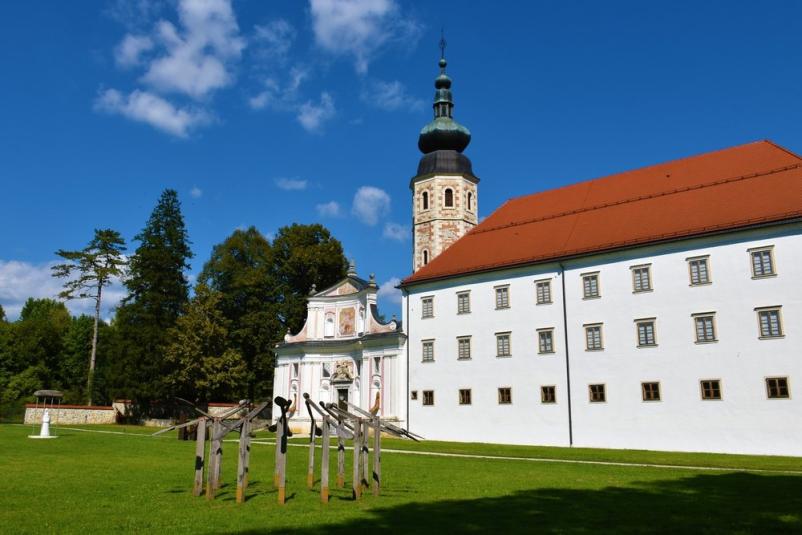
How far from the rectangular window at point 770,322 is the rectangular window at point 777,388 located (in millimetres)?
1658

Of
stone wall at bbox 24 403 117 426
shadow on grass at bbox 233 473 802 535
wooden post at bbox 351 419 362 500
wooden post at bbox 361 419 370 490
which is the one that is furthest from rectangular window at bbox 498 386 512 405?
stone wall at bbox 24 403 117 426

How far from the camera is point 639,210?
105 feet

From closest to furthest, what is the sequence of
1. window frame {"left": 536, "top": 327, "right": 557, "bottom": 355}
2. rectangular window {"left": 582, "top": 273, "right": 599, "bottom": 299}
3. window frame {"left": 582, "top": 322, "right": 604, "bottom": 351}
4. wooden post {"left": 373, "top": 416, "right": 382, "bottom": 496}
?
wooden post {"left": 373, "top": 416, "right": 382, "bottom": 496} < window frame {"left": 582, "top": 322, "right": 604, "bottom": 351} < rectangular window {"left": 582, "top": 273, "right": 599, "bottom": 299} < window frame {"left": 536, "top": 327, "right": 557, "bottom": 355}

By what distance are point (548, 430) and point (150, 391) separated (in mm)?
29387

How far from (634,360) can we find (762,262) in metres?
6.53

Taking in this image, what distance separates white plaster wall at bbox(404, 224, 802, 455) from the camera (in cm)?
2548

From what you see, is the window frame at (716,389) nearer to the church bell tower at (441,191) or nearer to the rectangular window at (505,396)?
the rectangular window at (505,396)

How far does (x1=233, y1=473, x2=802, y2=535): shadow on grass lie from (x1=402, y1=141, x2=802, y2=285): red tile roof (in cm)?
1731

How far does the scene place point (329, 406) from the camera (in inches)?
487

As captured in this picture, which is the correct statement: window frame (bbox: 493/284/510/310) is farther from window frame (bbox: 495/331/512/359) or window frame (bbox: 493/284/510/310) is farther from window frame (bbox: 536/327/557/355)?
window frame (bbox: 536/327/557/355)

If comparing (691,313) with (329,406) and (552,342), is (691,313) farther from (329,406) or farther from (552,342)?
(329,406)

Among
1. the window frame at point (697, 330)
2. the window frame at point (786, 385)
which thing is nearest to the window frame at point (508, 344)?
the window frame at point (697, 330)

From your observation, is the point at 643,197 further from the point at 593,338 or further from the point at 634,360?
the point at 634,360

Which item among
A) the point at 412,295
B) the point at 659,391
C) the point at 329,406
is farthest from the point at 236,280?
the point at 329,406
